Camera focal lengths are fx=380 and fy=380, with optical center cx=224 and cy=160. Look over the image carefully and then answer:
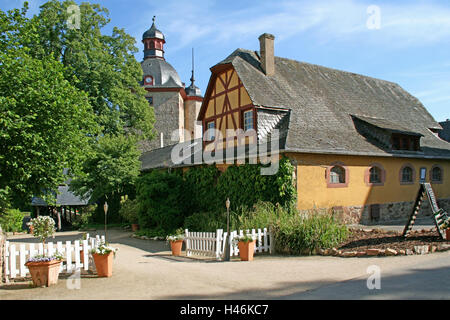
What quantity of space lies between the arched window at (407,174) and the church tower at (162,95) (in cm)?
2636

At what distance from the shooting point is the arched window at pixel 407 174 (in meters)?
18.5

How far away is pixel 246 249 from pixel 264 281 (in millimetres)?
2684

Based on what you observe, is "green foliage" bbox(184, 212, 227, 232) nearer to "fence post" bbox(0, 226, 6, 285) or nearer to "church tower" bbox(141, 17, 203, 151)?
"fence post" bbox(0, 226, 6, 285)

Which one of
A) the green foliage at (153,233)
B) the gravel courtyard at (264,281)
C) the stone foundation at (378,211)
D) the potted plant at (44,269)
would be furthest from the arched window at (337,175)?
the potted plant at (44,269)

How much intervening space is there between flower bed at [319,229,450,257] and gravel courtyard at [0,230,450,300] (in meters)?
0.28

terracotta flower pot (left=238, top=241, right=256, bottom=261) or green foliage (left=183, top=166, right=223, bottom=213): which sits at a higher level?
green foliage (left=183, top=166, right=223, bottom=213)

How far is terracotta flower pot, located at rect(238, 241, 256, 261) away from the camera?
1020 centimetres

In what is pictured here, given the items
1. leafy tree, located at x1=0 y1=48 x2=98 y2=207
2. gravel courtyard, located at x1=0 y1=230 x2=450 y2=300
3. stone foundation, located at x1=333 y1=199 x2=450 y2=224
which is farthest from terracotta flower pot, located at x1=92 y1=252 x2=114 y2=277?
stone foundation, located at x1=333 y1=199 x2=450 y2=224

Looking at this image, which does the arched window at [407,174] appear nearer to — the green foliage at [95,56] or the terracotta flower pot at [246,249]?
the terracotta flower pot at [246,249]

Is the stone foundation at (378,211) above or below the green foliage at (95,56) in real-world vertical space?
below

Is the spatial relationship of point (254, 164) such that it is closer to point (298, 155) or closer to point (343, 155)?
point (298, 155)

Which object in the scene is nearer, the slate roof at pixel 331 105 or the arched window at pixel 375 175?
the slate roof at pixel 331 105

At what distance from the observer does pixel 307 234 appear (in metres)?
10.6

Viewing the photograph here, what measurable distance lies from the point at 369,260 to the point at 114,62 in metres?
24.8
